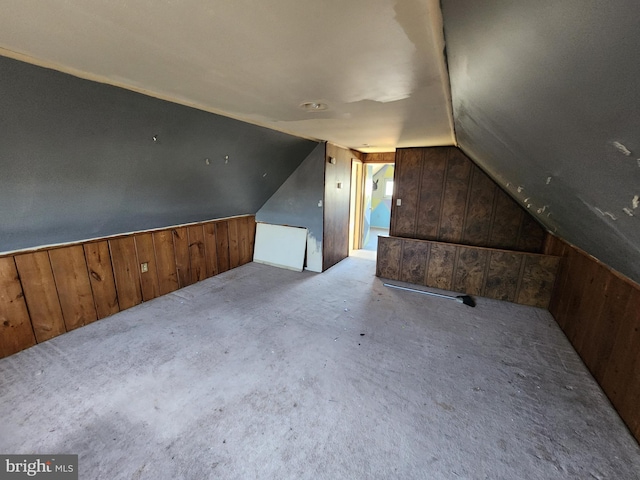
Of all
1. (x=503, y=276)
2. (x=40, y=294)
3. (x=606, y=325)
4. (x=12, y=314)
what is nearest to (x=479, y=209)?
(x=503, y=276)

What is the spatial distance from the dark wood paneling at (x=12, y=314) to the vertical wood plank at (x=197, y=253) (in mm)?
1741

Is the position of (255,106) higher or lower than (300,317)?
higher

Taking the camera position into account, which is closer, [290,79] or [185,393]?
[290,79]

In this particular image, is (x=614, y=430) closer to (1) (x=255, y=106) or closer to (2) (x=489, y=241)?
(2) (x=489, y=241)

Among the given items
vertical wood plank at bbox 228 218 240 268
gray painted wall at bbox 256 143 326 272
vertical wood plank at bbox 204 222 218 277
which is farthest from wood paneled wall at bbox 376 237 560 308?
vertical wood plank at bbox 204 222 218 277

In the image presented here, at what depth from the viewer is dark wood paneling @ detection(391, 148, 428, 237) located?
4.23m

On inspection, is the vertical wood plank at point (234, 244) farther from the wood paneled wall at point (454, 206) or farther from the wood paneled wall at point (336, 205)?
the wood paneled wall at point (454, 206)

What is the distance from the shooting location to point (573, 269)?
284cm

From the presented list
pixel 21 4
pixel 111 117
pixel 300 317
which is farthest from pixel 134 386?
pixel 21 4

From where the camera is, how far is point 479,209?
3.93 meters

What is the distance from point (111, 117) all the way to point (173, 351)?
1.98 m

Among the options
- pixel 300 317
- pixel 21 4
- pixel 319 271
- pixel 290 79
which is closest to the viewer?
pixel 21 4

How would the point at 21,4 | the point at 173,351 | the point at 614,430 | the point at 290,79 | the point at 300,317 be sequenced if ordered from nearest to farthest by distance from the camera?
the point at 21,4 → the point at 290,79 → the point at 614,430 → the point at 173,351 → the point at 300,317

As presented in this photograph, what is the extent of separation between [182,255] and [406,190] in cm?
352
